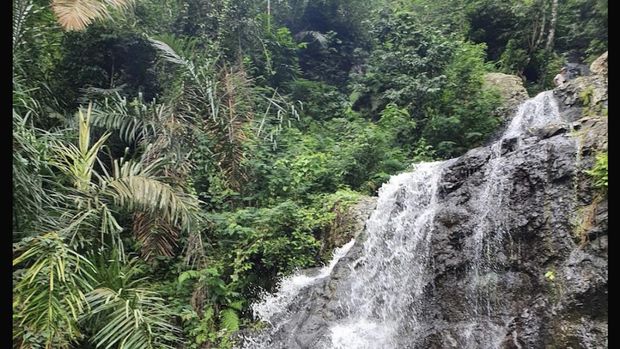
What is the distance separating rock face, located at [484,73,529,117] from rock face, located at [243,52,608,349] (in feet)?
13.8

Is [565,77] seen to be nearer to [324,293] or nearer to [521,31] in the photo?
[521,31]

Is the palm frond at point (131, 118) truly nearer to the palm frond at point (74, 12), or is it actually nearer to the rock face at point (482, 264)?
the palm frond at point (74, 12)

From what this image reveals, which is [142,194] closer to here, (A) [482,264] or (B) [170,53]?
(B) [170,53]

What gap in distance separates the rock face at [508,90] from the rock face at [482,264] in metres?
4.20

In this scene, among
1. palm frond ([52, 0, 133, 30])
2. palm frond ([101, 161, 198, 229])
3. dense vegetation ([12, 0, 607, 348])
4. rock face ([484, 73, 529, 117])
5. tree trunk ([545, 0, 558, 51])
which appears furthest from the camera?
tree trunk ([545, 0, 558, 51])

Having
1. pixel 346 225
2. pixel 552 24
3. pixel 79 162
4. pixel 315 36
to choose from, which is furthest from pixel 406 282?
pixel 315 36

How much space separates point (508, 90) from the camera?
433 inches

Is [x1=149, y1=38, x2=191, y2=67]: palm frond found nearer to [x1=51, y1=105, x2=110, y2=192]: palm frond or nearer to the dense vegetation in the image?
the dense vegetation

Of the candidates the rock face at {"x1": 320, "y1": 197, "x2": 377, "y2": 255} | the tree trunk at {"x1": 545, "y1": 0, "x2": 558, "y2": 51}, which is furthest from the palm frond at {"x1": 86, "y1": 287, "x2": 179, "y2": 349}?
the tree trunk at {"x1": 545, "y1": 0, "x2": 558, "y2": 51}

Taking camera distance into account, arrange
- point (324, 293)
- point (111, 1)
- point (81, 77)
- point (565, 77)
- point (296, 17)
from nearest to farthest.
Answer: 1. point (111, 1)
2. point (324, 293)
3. point (81, 77)
4. point (565, 77)
5. point (296, 17)

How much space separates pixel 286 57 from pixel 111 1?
852 cm

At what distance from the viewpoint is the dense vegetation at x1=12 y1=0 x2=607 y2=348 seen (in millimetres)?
4555
